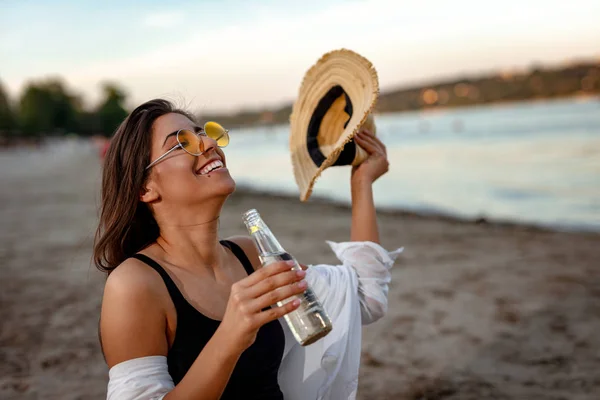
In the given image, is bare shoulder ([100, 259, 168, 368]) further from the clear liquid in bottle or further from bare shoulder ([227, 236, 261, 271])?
bare shoulder ([227, 236, 261, 271])

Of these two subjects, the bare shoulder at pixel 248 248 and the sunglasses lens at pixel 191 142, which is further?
the bare shoulder at pixel 248 248

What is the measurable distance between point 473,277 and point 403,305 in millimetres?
1262

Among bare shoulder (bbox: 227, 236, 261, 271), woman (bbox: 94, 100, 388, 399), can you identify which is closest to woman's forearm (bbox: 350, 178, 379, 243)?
woman (bbox: 94, 100, 388, 399)

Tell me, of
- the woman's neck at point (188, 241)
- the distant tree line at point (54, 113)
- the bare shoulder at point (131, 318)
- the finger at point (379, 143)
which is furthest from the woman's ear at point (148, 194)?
the distant tree line at point (54, 113)

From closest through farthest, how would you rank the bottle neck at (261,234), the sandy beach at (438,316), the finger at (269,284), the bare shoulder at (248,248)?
the finger at (269,284)
the bottle neck at (261,234)
the bare shoulder at (248,248)
the sandy beach at (438,316)

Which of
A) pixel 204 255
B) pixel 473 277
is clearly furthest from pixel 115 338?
pixel 473 277

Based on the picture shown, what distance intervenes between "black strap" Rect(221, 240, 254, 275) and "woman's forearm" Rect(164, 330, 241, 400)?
2.52ft

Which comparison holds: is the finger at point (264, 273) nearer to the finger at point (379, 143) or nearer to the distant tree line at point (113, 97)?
the finger at point (379, 143)

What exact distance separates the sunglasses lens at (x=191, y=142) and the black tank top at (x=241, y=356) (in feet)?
1.31

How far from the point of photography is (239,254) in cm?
232

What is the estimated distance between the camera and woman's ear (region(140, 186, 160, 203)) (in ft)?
6.49

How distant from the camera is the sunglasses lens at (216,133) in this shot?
2097 mm

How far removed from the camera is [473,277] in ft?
20.9

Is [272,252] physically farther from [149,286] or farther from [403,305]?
[403,305]
